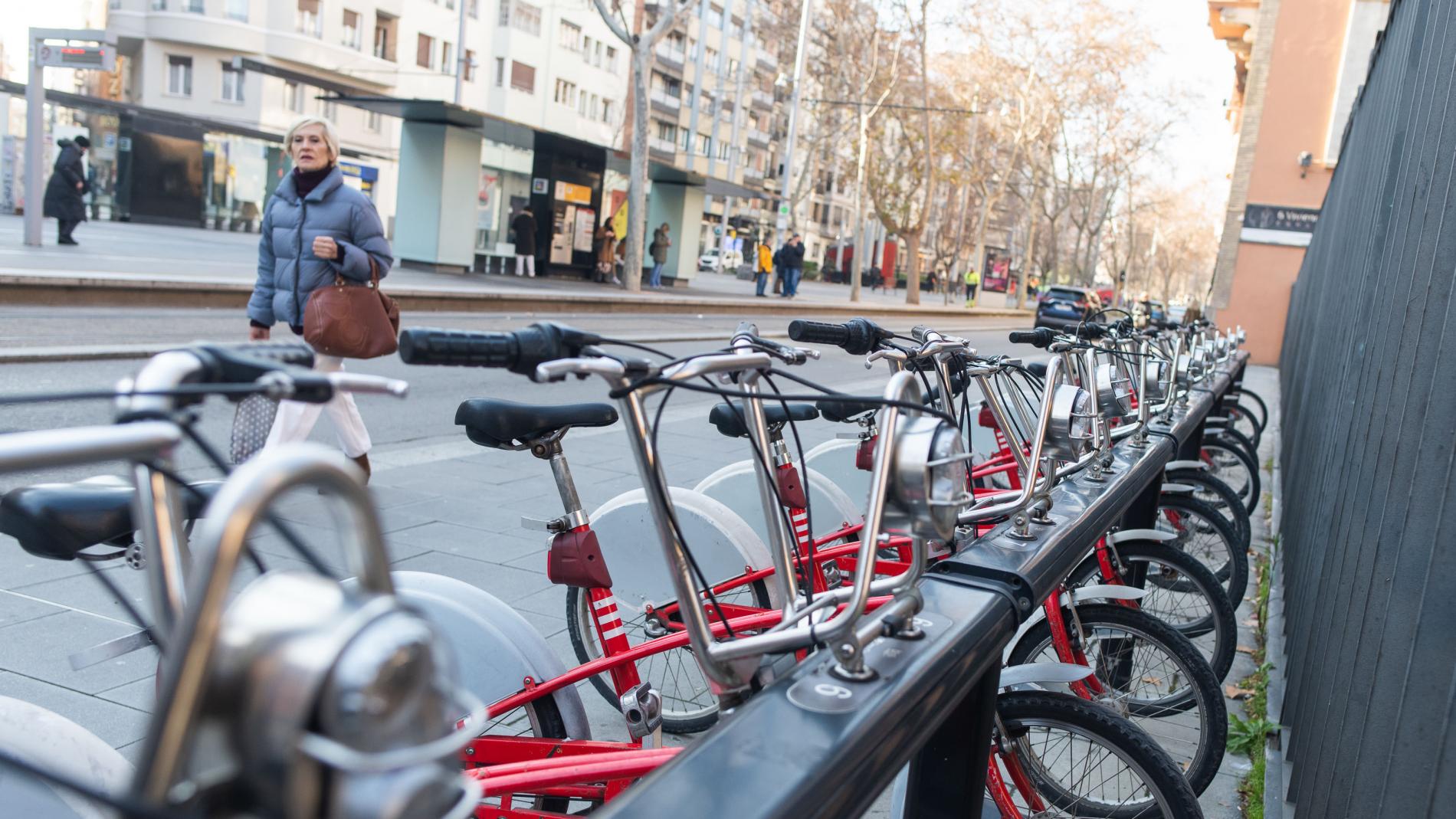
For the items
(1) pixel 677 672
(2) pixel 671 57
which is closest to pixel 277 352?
(1) pixel 677 672

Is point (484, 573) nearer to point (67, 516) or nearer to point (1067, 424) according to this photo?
point (1067, 424)

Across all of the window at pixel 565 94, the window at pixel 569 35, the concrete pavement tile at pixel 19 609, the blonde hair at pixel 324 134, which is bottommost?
the concrete pavement tile at pixel 19 609

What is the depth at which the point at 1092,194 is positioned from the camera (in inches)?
2662

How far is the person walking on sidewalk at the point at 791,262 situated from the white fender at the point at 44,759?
33.3 meters

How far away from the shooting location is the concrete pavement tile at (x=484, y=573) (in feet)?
16.0

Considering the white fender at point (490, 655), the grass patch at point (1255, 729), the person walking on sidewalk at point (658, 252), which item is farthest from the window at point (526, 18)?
the white fender at point (490, 655)

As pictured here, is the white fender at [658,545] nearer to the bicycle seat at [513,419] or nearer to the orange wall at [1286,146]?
the bicycle seat at [513,419]

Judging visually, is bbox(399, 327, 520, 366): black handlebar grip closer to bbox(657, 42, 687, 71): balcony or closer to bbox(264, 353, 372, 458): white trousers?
bbox(264, 353, 372, 458): white trousers

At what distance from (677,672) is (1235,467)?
18.6 feet

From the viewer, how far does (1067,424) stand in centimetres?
314

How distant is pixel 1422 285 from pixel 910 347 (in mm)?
1121

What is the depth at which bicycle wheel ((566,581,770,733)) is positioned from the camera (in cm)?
355

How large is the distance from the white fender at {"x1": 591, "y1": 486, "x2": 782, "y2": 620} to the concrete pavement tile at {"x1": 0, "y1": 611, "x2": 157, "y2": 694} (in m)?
1.39

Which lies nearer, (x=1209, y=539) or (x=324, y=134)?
(x=1209, y=539)
